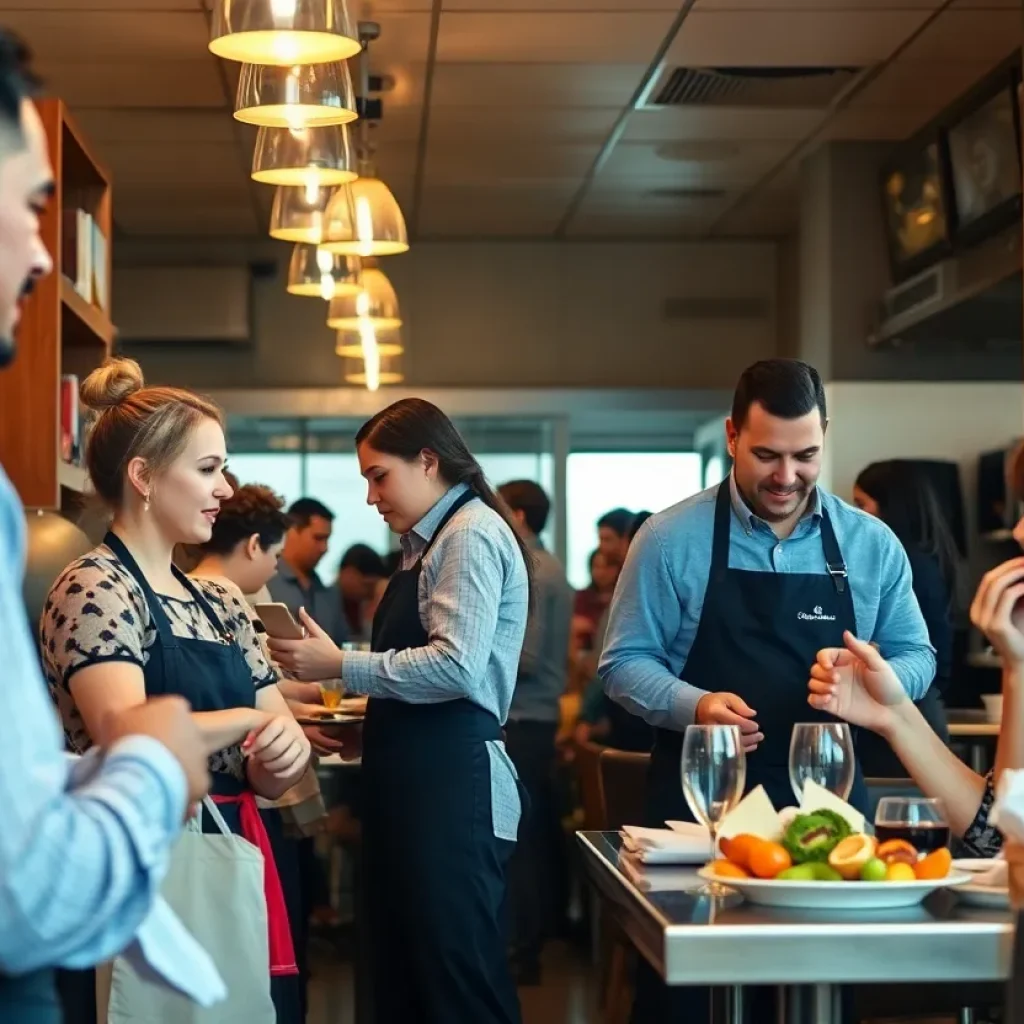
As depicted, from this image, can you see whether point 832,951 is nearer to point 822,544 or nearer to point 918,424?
point 822,544

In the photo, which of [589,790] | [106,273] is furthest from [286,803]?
[106,273]

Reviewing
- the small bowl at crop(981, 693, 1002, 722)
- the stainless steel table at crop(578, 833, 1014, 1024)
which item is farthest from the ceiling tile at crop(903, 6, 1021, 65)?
the stainless steel table at crop(578, 833, 1014, 1024)

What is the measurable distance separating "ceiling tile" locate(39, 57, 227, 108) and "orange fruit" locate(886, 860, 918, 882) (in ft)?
16.5

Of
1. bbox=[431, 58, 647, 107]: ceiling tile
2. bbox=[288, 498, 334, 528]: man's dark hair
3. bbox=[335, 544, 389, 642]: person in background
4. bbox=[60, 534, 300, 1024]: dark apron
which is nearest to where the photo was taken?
bbox=[60, 534, 300, 1024]: dark apron

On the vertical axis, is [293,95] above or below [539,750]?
above

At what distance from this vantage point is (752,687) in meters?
3.31

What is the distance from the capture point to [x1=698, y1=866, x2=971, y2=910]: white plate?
2.07 meters

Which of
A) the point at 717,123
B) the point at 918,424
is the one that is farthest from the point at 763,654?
the point at 918,424

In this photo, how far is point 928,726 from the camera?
261 centimetres

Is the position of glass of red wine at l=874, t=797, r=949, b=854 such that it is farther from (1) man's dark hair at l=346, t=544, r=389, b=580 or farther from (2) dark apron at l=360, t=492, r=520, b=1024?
(1) man's dark hair at l=346, t=544, r=389, b=580

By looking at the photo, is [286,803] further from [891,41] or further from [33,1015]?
[891,41]

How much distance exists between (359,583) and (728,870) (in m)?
6.91

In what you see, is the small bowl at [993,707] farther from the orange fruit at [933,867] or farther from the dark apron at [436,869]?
the orange fruit at [933,867]

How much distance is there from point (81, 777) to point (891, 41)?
550 cm
